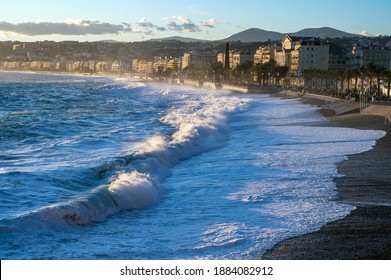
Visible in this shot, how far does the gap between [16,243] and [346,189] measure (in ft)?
27.5

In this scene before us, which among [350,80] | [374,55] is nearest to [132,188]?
[350,80]

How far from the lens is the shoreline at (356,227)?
452 inches

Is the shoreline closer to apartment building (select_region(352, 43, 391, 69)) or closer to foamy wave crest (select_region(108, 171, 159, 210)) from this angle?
foamy wave crest (select_region(108, 171, 159, 210))

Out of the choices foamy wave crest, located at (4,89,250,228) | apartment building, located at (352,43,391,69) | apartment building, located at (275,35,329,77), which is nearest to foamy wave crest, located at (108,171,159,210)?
foamy wave crest, located at (4,89,250,228)

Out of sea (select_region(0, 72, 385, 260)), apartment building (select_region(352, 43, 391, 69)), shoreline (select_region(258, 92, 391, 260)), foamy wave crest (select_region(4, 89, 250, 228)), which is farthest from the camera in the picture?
apartment building (select_region(352, 43, 391, 69))

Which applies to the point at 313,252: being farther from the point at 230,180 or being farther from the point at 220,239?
the point at 230,180

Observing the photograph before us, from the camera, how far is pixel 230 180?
18.9 meters

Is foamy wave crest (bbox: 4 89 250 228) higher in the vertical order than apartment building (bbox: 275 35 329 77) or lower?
lower

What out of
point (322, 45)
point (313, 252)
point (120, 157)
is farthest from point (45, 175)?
point (322, 45)

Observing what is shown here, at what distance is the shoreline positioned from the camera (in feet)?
37.7

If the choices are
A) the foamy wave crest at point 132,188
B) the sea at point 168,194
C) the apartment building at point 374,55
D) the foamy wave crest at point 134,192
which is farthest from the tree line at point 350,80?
the foamy wave crest at point 134,192

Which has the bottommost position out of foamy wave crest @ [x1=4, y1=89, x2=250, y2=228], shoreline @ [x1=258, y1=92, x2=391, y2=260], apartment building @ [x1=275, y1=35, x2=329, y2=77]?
foamy wave crest @ [x1=4, y1=89, x2=250, y2=228]

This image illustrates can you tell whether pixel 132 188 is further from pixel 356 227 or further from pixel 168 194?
pixel 356 227

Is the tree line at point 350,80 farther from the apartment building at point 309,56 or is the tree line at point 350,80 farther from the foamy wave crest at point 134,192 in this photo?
the foamy wave crest at point 134,192
